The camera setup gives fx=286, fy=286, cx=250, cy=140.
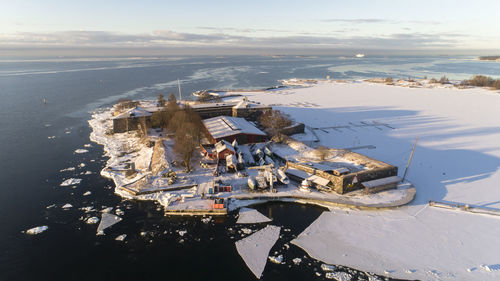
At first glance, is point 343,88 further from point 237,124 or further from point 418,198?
point 418,198

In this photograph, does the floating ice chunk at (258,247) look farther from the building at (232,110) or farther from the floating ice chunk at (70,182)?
the building at (232,110)

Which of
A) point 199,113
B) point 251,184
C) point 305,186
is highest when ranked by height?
point 199,113

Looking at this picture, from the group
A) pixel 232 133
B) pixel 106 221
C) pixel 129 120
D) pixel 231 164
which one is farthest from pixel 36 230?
pixel 129 120

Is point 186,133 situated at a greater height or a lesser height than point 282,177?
greater

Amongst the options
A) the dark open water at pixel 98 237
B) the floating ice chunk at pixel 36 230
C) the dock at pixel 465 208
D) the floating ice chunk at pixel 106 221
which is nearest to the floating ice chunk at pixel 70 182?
the dark open water at pixel 98 237

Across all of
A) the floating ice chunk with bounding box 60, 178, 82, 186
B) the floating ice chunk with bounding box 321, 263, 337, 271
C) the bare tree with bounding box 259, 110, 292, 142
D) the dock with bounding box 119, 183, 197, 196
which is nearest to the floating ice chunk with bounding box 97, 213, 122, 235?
the dock with bounding box 119, 183, 197, 196

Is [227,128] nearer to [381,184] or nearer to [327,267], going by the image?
[381,184]

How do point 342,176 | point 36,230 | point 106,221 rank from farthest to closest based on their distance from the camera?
1. point 342,176
2. point 106,221
3. point 36,230

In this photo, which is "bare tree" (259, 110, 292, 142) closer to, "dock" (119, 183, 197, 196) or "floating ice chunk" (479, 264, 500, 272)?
"dock" (119, 183, 197, 196)
